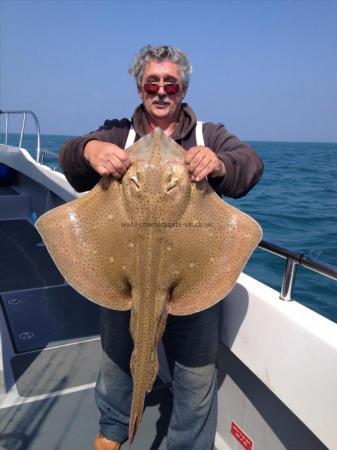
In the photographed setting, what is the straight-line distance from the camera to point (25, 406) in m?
3.27

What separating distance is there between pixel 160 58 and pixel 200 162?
857 mm

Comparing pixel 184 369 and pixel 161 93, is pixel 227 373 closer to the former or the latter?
pixel 184 369

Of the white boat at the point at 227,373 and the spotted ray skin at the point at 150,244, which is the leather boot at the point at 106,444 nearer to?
the white boat at the point at 227,373

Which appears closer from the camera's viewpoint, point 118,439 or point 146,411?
point 118,439

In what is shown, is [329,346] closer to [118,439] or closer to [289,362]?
[289,362]

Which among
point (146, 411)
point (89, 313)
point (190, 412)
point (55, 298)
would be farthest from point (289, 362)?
point (55, 298)

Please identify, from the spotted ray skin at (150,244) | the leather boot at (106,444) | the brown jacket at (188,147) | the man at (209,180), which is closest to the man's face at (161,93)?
the man at (209,180)

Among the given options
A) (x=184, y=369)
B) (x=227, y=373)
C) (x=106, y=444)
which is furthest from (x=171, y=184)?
(x=106, y=444)

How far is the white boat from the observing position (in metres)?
2.20

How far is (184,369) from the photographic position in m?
2.53

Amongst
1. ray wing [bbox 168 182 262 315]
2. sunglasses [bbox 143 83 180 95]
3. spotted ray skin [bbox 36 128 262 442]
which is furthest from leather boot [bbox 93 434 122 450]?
sunglasses [bbox 143 83 180 95]

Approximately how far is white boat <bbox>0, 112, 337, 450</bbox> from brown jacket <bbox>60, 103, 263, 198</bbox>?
634 mm

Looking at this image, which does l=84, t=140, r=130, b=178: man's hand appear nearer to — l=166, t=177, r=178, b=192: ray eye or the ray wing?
l=166, t=177, r=178, b=192: ray eye

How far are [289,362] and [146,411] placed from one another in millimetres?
1630
